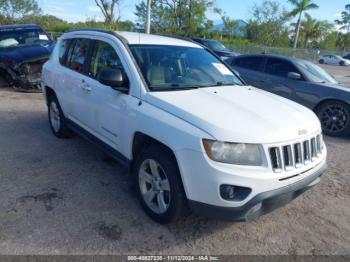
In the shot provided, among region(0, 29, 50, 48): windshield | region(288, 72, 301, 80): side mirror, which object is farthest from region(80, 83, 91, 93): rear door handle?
region(0, 29, 50, 48): windshield

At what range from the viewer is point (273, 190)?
8.79ft

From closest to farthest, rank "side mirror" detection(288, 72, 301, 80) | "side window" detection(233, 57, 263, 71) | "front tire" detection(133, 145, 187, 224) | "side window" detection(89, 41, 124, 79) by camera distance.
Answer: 1. "front tire" detection(133, 145, 187, 224)
2. "side window" detection(89, 41, 124, 79)
3. "side mirror" detection(288, 72, 301, 80)
4. "side window" detection(233, 57, 263, 71)

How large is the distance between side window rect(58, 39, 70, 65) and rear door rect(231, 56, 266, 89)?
4842 millimetres

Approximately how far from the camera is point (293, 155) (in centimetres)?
281

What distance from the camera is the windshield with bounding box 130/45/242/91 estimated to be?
3484 mm

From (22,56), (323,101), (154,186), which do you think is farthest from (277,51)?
(154,186)

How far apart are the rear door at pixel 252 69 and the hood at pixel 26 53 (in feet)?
17.8

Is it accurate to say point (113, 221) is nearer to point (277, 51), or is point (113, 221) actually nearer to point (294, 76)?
point (294, 76)

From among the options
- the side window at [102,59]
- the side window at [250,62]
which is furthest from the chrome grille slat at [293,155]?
the side window at [250,62]

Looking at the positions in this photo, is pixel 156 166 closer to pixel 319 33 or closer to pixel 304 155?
pixel 304 155

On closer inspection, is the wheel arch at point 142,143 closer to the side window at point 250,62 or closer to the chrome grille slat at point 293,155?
the chrome grille slat at point 293,155

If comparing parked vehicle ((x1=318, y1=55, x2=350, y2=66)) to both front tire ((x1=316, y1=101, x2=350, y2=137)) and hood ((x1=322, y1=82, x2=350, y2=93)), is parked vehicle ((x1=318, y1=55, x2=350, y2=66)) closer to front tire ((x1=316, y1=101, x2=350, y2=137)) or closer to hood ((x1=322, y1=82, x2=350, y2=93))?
hood ((x1=322, y1=82, x2=350, y2=93))

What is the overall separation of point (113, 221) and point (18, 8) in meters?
49.5

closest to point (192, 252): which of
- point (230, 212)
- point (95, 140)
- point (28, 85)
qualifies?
point (230, 212)
